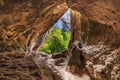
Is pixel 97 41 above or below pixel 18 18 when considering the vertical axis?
below

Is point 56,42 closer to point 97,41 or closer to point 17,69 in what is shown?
→ point 97,41

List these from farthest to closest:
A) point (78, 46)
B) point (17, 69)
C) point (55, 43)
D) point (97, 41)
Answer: point (55, 43) < point (78, 46) < point (97, 41) < point (17, 69)

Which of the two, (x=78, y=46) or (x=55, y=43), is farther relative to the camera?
(x=55, y=43)

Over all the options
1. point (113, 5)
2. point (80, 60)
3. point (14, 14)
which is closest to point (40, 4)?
point (14, 14)

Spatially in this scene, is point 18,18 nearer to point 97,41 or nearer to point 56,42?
point 97,41

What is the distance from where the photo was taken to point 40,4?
643 cm

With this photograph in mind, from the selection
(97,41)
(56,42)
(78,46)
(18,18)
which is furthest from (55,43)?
(18,18)

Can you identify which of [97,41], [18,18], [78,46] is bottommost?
[78,46]

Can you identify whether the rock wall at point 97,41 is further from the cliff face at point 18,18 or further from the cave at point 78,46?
the cliff face at point 18,18

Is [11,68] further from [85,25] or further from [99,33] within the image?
[85,25]

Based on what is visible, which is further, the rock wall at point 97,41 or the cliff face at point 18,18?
the rock wall at point 97,41

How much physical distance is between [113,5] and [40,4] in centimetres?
205

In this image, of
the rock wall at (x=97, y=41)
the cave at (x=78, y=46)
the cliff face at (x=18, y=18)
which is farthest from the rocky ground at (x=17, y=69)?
the rock wall at (x=97, y=41)

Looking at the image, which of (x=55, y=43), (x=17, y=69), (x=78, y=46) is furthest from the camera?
(x=55, y=43)
